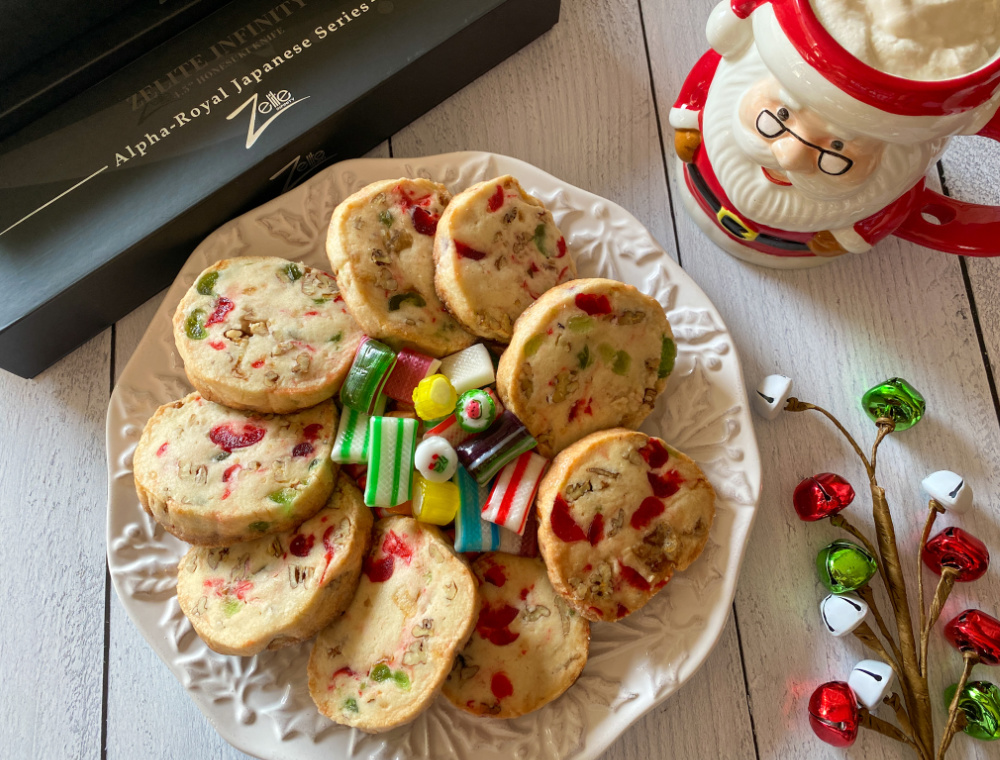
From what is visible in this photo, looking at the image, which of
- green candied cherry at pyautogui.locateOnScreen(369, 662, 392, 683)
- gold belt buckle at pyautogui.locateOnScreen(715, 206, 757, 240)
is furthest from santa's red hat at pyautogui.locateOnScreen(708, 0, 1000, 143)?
green candied cherry at pyautogui.locateOnScreen(369, 662, 392, 683)

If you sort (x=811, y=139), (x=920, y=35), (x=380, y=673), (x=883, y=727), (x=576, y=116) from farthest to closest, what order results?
(x=576, y=116) → (x=883, y=727) → (x=380, y=673) → (x=811, y=139) → (x=920, y=35)

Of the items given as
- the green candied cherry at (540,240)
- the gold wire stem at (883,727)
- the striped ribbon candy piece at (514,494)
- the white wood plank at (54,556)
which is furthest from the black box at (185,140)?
the gold wire stem at (883,727)

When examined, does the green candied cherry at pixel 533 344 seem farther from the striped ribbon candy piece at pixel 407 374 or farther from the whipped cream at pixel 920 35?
the whipped cream at pixel 920 35

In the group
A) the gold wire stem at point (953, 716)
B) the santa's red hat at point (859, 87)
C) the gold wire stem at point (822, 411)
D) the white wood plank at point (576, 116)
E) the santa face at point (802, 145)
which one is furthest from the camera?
the white wood plank at point (576, 116)

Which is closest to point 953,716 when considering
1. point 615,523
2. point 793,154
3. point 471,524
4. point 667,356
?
point 615,523

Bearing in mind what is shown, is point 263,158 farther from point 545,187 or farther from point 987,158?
point 987,158

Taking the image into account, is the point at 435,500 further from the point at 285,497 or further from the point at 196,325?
the point at 196,325

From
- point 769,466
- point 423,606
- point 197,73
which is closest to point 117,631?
point 423,606
